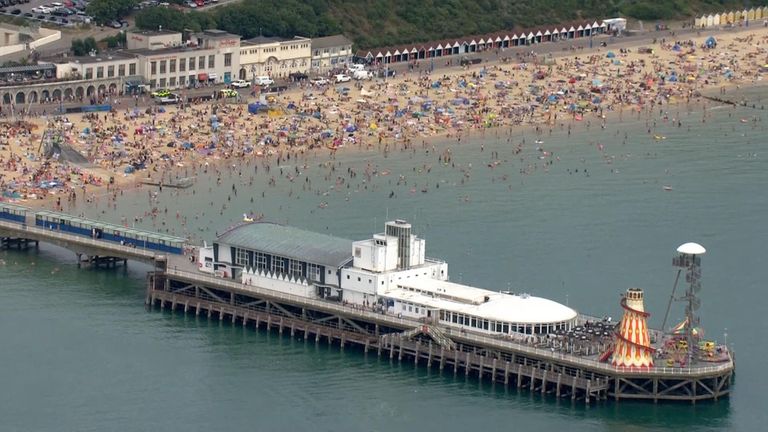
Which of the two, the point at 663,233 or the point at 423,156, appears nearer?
the point at 663,233

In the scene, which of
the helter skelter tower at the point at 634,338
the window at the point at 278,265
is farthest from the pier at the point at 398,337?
the window at the point at 278,265

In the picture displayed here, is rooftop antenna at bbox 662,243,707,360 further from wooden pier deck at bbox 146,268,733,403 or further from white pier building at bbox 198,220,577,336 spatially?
white pier building at bbox 198,220,577,336

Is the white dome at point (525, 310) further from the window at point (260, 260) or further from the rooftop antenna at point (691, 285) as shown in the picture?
the window at point (260, 260)

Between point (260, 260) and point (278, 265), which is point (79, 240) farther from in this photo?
point (278, 265)

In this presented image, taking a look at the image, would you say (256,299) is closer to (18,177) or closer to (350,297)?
(350,297)

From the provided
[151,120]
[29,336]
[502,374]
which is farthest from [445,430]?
[151,120]

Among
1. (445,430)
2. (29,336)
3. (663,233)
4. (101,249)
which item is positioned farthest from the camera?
(663,233)
